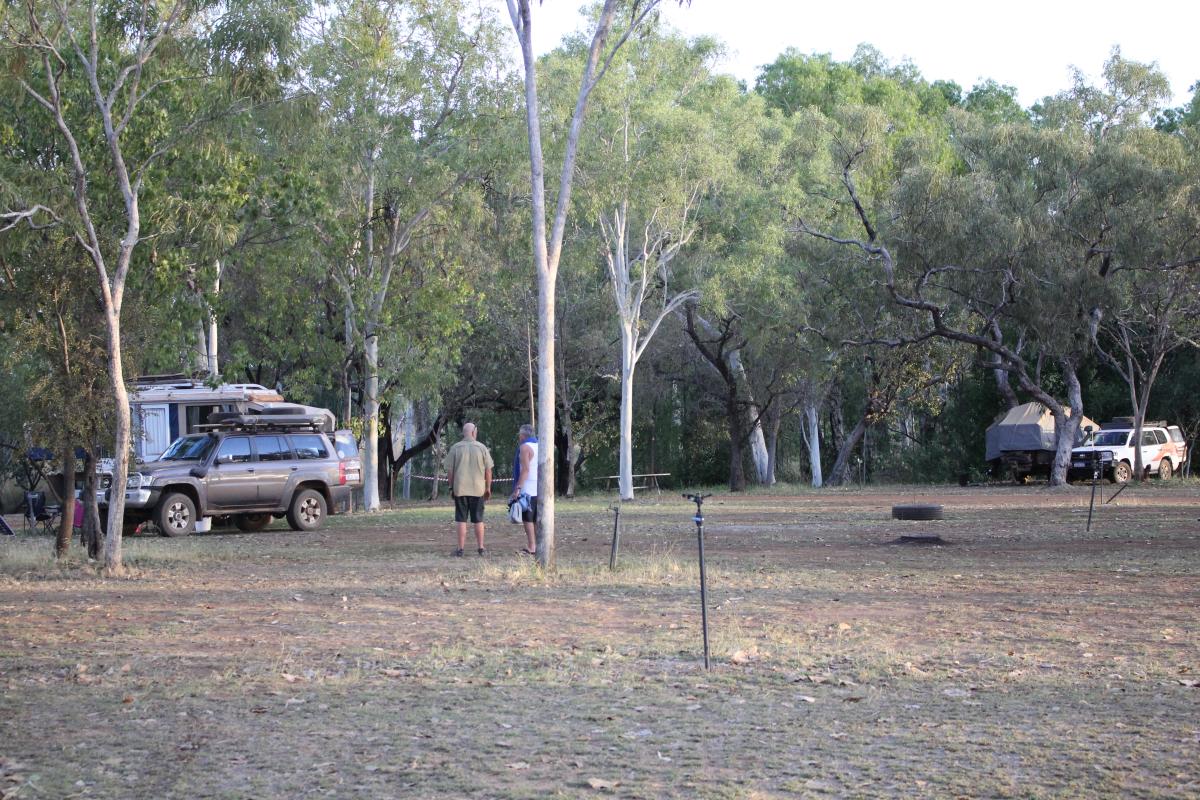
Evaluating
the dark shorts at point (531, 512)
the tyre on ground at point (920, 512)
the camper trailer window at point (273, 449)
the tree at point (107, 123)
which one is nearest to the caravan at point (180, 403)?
the camper trailer window at point (273, 449)

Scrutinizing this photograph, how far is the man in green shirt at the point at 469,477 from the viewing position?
1850cm

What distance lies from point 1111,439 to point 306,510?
28.1m

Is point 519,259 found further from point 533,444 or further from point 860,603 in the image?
point 860,603

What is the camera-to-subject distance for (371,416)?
109 feet

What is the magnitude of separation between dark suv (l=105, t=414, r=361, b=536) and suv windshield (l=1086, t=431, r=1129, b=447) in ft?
87.9

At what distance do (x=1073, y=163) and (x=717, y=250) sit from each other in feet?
33.3

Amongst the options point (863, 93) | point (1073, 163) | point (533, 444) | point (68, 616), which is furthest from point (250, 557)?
point (863, 93)

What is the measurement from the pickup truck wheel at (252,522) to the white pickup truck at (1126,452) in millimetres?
25321

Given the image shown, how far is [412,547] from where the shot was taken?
21.4 meters

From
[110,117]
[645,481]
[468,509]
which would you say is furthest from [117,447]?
[645,481]

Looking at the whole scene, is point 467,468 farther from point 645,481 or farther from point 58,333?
point 645,481

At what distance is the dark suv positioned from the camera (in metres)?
24.7

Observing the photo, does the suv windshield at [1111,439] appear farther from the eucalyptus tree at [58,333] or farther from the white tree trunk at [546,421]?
the eucalyptus tree at [58,333]

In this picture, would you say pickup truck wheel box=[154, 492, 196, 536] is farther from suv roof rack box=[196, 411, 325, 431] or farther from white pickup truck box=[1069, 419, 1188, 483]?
white pickup truck box=[1069, 419, 1188, 483]
